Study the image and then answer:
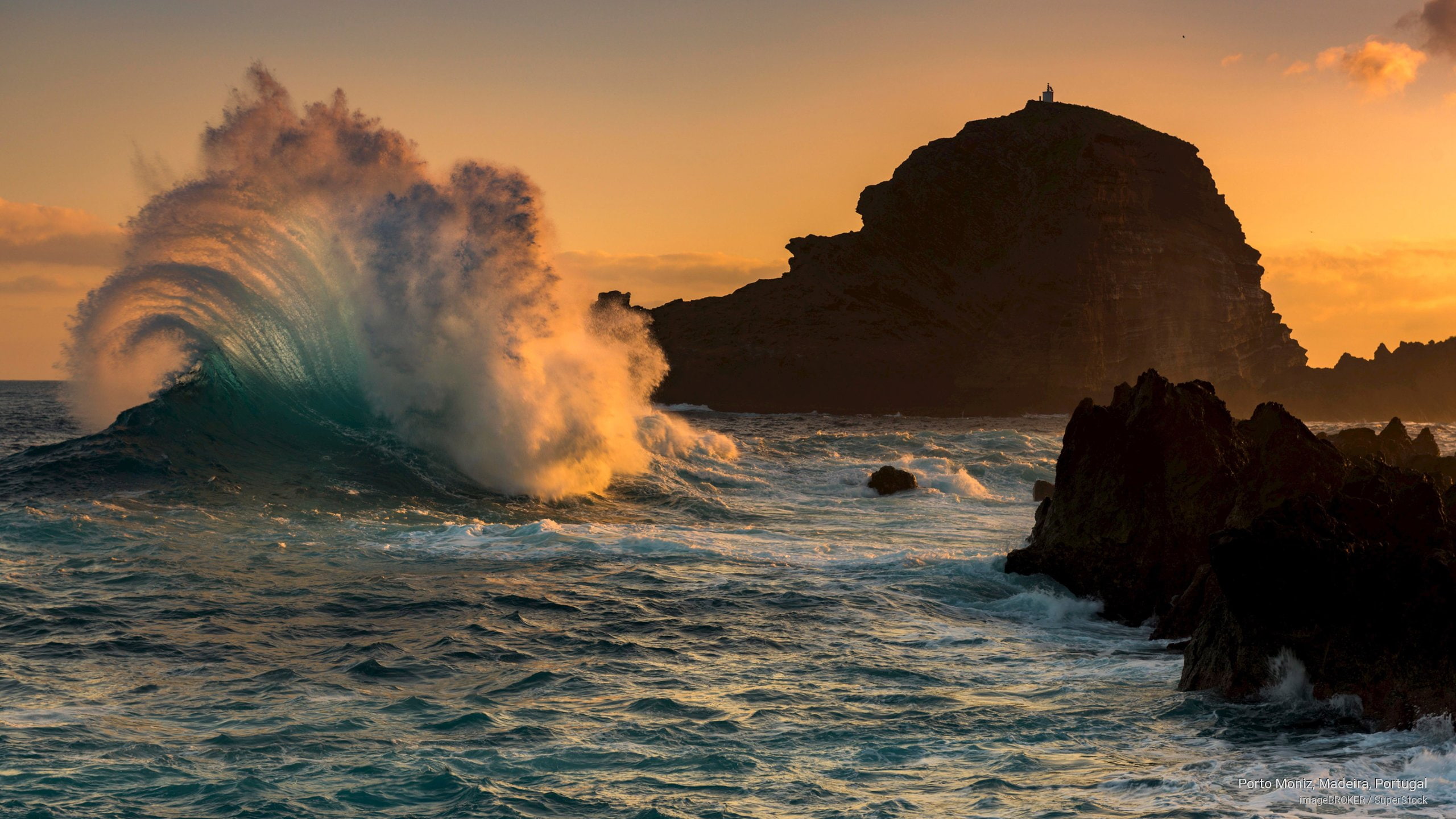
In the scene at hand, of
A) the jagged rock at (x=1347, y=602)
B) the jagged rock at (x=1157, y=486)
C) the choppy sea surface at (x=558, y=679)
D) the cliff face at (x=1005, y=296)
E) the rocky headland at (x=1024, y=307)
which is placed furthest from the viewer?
the cliff face at (x=1005, y=296)

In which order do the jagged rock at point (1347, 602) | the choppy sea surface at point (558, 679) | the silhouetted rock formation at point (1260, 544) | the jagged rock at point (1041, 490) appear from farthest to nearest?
the jagged rock at point (1041, 490), the silhouetted rock formation at point (1260, 544), the jagged rock at point (1347, 602), the choppy sea surface at point (558, 679)

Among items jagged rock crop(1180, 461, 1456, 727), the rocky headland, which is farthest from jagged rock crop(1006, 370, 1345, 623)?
the rocky headland

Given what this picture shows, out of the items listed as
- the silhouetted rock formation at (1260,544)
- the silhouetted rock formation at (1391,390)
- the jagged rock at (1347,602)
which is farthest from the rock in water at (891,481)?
the silhouetted rock formation at (1391,390)

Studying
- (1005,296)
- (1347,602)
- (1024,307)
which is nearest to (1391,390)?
(1024,307)

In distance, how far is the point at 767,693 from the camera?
924 centimetres

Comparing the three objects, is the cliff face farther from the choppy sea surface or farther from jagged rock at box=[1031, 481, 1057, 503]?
the choppy sea surface

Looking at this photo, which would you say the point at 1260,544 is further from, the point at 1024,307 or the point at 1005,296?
the point at 1005,296

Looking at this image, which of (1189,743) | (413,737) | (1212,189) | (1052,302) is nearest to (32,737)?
(413,737)

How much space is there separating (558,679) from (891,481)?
59.1 ft

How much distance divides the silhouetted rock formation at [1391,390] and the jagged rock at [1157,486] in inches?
3523

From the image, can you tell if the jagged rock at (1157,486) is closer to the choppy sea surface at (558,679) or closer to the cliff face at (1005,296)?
the choppy sea surface at (558,679)

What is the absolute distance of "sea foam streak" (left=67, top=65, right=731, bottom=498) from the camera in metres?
22.2

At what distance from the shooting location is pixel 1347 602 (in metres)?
8.52

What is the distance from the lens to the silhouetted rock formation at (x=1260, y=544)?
8.27m
